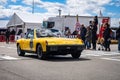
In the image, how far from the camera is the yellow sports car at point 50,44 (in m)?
15.5

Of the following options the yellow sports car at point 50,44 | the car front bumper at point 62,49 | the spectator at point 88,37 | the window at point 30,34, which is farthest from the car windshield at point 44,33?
the spectator at point 88,37

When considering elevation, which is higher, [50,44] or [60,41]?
[60,41]

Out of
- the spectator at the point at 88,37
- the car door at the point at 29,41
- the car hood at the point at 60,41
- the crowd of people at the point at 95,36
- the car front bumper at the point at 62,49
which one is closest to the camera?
the car front bumper at the point at 62,49

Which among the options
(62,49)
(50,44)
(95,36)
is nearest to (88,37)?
(95,36)

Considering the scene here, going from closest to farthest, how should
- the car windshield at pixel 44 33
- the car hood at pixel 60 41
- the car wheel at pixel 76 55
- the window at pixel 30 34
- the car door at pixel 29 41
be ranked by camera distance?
the car hood at pixel 60 41
the car wheel at pixel 76 55
the car windshield at pixel 44 33
the car door at pixel 29 41
the window at pixel 30 34

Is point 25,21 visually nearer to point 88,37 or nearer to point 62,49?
point 88,37

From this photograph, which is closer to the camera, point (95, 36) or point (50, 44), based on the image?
point (50, 44)

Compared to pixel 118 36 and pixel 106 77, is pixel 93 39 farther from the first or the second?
pixel 106 77

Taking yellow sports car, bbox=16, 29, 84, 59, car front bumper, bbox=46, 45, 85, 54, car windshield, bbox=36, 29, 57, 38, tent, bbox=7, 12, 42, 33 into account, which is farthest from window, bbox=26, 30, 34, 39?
tent, bbox=7, 12, 42, 33

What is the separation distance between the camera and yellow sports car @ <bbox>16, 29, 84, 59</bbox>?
51.0 feet

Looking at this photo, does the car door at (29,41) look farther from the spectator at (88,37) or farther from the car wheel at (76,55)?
the spectator at (88,37)

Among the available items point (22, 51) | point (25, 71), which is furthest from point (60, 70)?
point (22, 51)

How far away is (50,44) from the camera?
50.8 ft

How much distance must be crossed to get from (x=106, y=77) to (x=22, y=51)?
9095 millimetres
